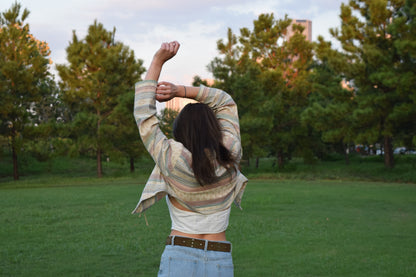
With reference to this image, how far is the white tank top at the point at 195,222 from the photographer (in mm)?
2326

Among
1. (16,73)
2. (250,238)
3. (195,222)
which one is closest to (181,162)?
(195,222)

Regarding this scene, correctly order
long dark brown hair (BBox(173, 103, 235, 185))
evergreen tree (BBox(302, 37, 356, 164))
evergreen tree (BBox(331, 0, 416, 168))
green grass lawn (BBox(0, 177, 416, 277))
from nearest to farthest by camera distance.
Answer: long dark brown hair (BBox(173, 103, 235, 185)), green grass lawn (BBox(0, 177, 416, 277)), evergreen tree (BBox(331, 0, 416, 168)), evergreen tree (BBox(302, 37, 356, 164))

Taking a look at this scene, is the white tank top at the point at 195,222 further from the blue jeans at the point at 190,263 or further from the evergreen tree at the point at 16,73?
the evergreen tree at the point at 16,73

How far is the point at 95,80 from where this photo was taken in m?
30.8

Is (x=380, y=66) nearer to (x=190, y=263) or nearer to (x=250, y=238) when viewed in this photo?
(x=250, y=238)

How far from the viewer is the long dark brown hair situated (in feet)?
7.33

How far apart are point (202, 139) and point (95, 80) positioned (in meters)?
29.6

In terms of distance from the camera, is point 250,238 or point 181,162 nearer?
point 181,162

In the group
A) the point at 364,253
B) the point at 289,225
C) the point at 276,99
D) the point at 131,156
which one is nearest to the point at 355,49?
the point at 276,99

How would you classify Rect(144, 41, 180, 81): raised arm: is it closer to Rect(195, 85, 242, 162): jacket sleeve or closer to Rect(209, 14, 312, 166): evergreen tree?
Rect(195, 85, 242, 162): jacket sleeve

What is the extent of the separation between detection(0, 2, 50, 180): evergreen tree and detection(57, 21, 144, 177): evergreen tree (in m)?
1.79

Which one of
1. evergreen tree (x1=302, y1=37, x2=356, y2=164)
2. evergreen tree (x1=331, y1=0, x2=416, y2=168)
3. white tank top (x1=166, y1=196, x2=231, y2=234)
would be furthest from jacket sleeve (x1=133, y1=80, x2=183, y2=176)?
evergreen tree (x1=302, y1=37, x2=356, y2=164)

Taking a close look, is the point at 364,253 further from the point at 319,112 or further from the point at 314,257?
the point at 319,112

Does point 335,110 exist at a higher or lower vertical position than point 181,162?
higher
